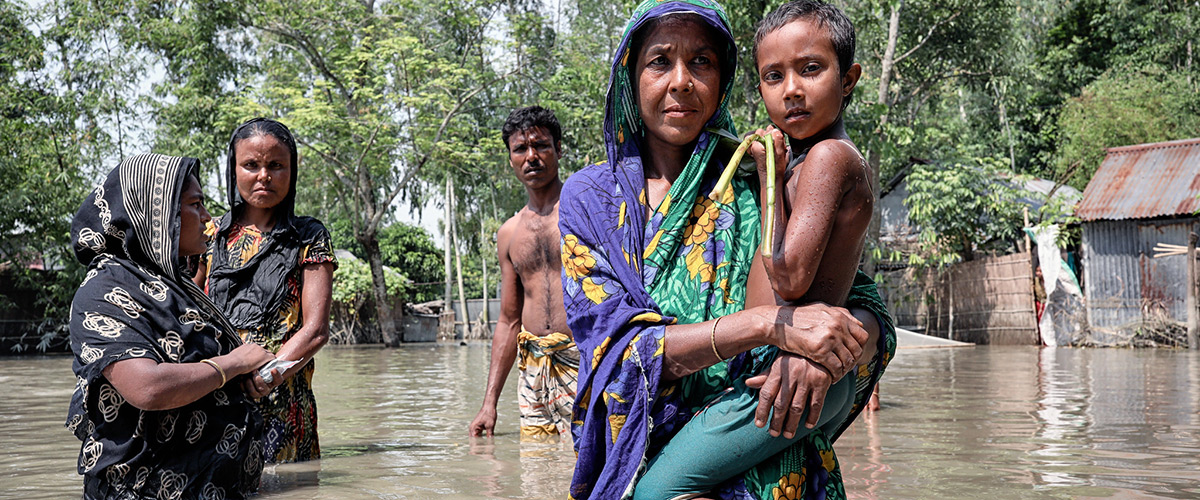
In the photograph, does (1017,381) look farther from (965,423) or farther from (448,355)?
(448,355)

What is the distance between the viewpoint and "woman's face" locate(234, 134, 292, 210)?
4074 mm

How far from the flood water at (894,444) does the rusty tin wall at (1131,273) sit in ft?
20.5

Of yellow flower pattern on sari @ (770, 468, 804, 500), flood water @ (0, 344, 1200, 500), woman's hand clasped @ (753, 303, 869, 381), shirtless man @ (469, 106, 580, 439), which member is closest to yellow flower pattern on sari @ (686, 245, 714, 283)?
woman's hand clasped @ (753, 303, 869, 381)

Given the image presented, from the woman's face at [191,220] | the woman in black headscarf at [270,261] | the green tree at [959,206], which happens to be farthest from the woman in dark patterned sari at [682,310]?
the green tree at [959,206]

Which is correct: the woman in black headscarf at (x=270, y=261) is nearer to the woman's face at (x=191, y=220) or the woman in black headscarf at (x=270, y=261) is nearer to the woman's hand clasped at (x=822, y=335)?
the woman's face at (x=191, y=220)

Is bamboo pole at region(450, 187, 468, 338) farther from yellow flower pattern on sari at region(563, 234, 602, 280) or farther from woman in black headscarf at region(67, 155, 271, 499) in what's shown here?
yellow flower pattern on sari at region(563, 234, 602, 280)

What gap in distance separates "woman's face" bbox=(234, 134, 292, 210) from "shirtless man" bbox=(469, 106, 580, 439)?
1.54 m

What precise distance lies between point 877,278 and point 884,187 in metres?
4.50

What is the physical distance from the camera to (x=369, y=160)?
2186cm

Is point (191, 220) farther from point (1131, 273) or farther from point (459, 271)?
point (459, 271)

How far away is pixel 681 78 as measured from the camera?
1888 millimetres

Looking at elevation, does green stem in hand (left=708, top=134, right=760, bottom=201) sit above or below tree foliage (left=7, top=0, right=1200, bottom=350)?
below

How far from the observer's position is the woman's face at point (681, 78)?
6.25 ft

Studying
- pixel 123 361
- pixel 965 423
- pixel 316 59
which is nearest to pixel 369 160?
pixel 316 59
